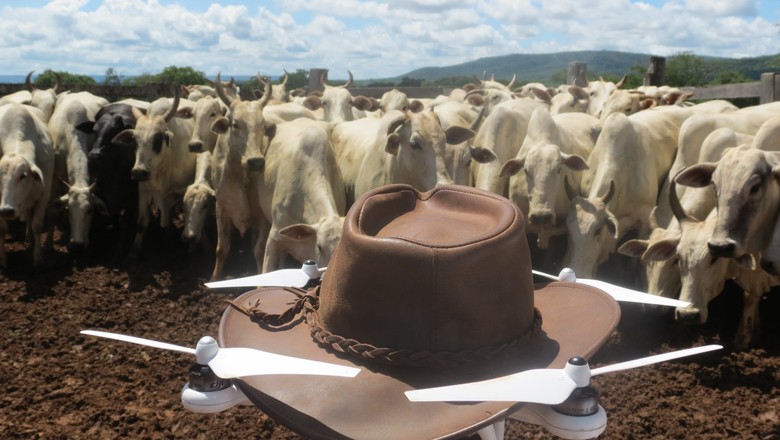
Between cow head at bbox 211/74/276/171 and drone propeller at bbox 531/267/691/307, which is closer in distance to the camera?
drone propeller at bbox 531/267/691/307

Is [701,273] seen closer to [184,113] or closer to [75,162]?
[184,113]

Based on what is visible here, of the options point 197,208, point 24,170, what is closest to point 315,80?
point 197,208

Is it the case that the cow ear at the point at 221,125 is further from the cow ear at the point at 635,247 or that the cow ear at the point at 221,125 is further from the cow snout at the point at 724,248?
the cow snout at the point at 724,248

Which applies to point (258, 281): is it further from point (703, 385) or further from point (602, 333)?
point (703, 385)

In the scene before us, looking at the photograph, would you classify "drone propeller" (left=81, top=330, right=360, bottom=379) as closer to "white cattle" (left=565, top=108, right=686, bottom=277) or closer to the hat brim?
the hat brim

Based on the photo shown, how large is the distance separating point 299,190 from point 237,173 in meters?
1.18

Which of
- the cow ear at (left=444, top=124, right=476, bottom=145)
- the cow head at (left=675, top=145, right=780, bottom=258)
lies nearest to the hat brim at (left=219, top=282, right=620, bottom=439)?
the cow head at (left=675, top=145, right=780, bottom=258)

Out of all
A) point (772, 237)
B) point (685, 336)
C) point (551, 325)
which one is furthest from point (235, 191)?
point (551, 325)

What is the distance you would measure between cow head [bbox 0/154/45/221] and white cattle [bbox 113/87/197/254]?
88 centimetres

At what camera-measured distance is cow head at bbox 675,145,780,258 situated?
4.44 metres

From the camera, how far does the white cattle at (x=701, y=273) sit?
16.1 ft

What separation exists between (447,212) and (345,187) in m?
4.77

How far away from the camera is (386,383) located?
1718 millimetres

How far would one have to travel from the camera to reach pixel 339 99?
9.52 metres
